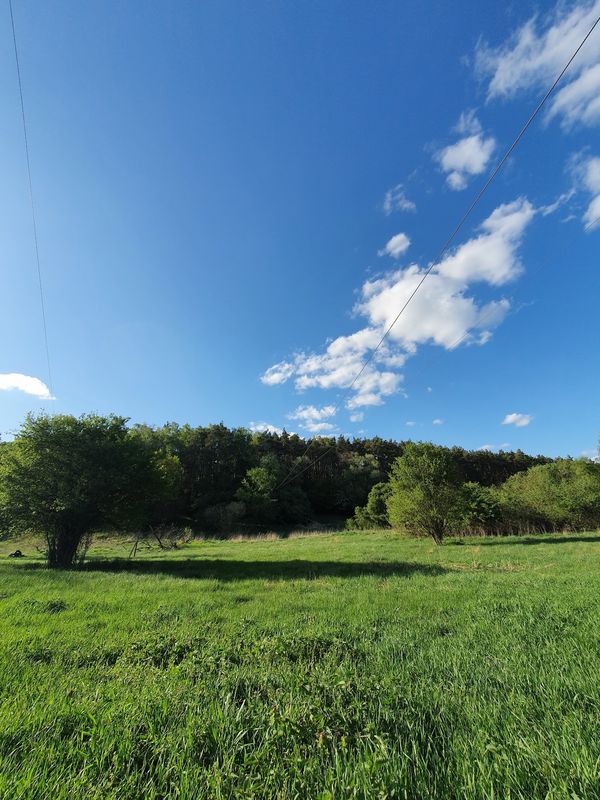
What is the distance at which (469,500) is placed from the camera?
2911 centimetres

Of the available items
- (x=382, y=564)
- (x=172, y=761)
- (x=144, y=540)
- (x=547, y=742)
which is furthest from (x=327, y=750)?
(x=144, y=540)

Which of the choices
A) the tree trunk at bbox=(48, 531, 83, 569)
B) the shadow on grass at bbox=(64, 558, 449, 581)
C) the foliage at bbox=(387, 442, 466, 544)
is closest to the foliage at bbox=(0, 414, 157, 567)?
the tree trunk at bbox=(48, 531, 83, 569)

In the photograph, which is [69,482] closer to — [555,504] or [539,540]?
[539,540]

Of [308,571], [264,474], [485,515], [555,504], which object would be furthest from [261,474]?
[308,571]

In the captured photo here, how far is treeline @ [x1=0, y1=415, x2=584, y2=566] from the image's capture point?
17750 mm

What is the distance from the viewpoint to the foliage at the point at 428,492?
25938 mm

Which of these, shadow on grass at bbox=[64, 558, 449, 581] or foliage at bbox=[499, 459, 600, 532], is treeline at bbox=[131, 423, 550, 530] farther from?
shadow on grass at bbox=[64, 558, 449, 581]

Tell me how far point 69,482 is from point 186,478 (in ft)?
163

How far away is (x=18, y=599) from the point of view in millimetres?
8555

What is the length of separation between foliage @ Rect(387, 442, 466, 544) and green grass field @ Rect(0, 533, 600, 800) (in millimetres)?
19435

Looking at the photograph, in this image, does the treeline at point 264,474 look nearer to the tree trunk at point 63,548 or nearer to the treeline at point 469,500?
the treeline at point 469,500

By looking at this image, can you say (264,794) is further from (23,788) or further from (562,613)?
(562,613)

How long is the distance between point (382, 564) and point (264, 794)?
575 inches

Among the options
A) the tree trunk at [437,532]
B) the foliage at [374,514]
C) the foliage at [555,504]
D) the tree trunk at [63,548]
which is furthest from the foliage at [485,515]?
the tree trunk at [63,548]
